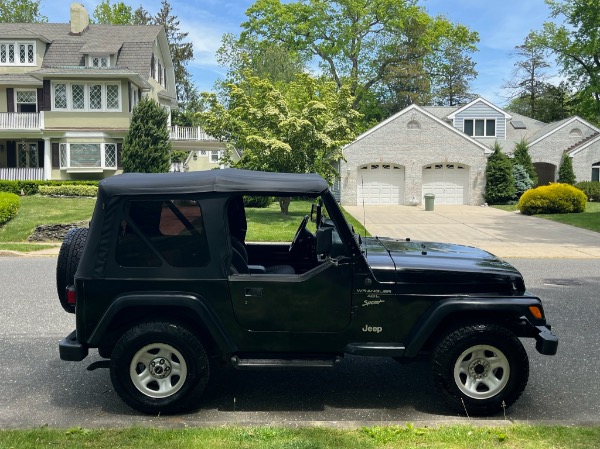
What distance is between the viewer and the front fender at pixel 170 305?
4391 millimetres

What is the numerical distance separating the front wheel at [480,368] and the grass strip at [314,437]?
0.30 metres

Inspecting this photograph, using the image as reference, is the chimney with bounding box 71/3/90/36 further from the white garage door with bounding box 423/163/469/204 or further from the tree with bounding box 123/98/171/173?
the white garage door with bounding box 423/163/469/204

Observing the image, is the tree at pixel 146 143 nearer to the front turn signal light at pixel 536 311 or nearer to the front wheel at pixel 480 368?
the front wheel at pixel 480 368

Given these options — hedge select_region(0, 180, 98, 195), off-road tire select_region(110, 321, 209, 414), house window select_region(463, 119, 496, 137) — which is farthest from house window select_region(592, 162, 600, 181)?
off-road tire select_region(110, 321, 209, 414)

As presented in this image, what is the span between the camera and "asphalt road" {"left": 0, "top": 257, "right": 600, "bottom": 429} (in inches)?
178

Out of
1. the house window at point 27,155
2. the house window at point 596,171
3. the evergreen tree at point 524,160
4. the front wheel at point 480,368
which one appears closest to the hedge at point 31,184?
the house window at point 27,155

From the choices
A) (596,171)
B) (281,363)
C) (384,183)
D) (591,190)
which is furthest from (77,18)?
(281,363)

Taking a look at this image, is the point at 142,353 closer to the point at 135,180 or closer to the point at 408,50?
the point at 135,180

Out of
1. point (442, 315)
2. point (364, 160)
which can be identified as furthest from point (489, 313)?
point (364, 160)

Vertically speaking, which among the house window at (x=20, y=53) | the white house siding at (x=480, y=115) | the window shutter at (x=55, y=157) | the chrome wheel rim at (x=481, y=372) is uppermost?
the house window at (x=20, y=53)

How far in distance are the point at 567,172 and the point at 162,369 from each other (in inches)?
1409

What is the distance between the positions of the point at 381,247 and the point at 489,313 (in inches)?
45.4

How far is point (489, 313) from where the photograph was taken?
4594mm

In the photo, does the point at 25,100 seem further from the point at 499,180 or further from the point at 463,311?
the point at 463,311
